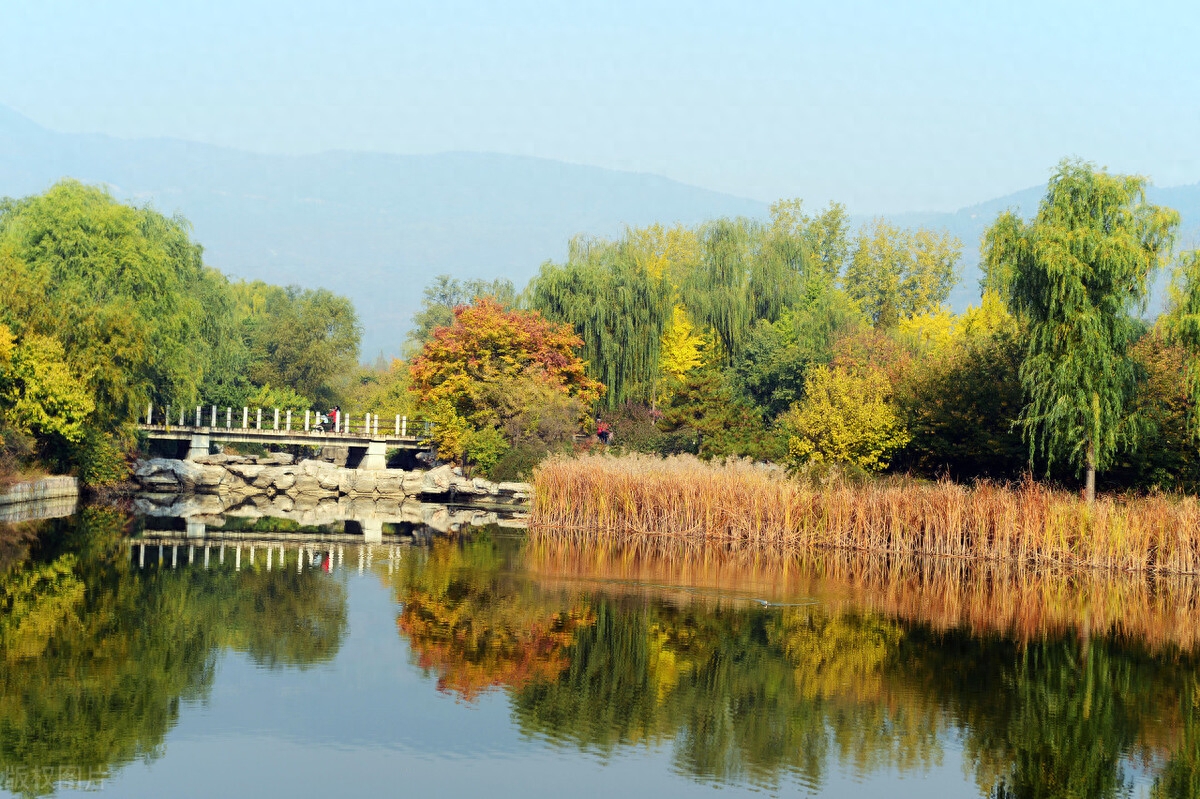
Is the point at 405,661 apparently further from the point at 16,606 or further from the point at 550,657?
the point at 16,606

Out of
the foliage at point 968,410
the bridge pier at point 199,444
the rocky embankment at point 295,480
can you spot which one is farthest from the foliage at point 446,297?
the foliage at point 968,410

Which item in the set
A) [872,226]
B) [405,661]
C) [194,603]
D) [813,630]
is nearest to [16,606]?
[194,603]

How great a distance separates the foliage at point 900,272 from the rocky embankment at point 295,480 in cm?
3528

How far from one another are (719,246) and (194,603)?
32.4m

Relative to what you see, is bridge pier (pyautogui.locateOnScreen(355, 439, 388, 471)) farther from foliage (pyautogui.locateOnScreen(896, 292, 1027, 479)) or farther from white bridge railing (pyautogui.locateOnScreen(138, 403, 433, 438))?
foliage (pyautogui.locateOnScreen(896, 292, 1027, 479))

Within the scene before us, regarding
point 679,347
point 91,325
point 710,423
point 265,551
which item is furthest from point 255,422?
point 265,551

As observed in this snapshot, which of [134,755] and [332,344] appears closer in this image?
[134,755]

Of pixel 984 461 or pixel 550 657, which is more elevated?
pixel 984 461

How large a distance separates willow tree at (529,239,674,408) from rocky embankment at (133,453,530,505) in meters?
6.43

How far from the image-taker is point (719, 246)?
47438 millimetres

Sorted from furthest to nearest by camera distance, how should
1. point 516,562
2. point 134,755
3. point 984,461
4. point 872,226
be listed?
point 872,226, point 984,461, point 516,562, point 134,755

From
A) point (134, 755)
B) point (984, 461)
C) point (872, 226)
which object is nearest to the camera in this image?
point (134, 755)

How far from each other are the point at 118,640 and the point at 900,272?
202 feet

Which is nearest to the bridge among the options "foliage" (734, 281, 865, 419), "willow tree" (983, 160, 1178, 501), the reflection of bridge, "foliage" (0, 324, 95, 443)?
"foliage" (0, 324, 95, 443)
